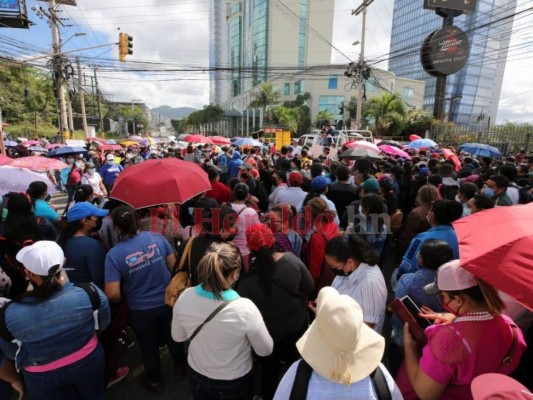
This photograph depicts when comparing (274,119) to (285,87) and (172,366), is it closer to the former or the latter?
(285,87)

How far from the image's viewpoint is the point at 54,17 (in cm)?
1667

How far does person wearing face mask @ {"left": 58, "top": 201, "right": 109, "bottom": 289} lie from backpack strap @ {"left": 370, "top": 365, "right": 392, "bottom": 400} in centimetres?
245

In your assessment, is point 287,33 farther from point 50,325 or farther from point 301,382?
point 301,382

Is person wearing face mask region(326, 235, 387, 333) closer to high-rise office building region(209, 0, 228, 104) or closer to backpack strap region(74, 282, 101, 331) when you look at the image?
backpack strap region(74, 282, 101, 331)

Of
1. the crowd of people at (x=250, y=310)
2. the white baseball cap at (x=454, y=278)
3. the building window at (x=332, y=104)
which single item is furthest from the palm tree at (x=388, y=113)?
the building window at (x=332, y=104)

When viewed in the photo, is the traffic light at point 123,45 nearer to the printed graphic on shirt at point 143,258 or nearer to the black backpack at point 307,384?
the printed graphic on shirt at point 143,258

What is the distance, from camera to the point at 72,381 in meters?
2.17

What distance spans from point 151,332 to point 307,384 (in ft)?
6.83

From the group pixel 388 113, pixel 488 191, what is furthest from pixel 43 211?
pixel 388 113

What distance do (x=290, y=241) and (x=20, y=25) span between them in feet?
61.8

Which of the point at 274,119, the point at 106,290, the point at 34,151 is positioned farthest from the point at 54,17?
the point at 274,119

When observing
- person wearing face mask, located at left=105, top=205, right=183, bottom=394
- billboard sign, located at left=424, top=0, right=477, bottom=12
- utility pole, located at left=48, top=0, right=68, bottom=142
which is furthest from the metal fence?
utility pole, located at left=48, top=0, right=68, bottom=142

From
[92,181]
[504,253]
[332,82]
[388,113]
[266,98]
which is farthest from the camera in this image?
[332,82]

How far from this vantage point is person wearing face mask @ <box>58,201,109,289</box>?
9.29ft
